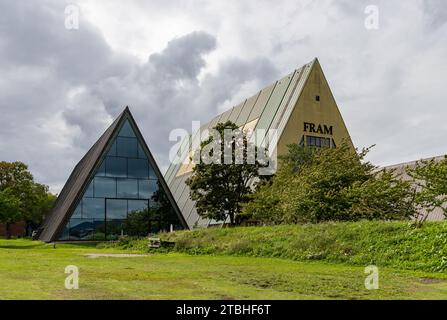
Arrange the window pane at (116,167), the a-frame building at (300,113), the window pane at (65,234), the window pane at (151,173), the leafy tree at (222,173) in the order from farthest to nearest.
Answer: the a-frame building at (300,113)
the window pane at (151,173)
the leafy tree at (222,173)
the window pane at (116,167)
the window pane at (65,234)

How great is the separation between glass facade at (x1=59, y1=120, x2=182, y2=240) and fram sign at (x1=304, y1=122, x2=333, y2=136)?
70.3ft

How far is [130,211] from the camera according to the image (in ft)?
122

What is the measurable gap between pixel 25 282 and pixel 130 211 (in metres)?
26.9

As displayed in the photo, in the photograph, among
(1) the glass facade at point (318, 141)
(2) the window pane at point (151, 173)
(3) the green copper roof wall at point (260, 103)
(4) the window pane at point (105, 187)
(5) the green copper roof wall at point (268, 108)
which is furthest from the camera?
(3) the green copper roof wall at point (260, 103)

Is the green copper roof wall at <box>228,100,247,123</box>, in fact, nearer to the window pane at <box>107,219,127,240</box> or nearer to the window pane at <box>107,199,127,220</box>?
the window pane at <box>107,199,127,220</box>

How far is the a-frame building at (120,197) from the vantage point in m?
35.5

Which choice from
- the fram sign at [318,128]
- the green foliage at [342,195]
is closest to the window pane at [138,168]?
the green foliage at [342,195]

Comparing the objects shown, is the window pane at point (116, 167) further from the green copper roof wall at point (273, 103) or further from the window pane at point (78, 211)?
the green copper roof wall at point (273, 103)

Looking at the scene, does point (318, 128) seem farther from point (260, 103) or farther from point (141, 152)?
point (141, 152)

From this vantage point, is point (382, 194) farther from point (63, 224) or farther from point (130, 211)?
point (63, 224)

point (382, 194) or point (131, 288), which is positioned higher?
point (382, 194)

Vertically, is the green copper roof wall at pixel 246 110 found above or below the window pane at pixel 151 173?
above

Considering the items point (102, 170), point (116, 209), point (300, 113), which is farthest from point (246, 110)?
point (116, 209)
